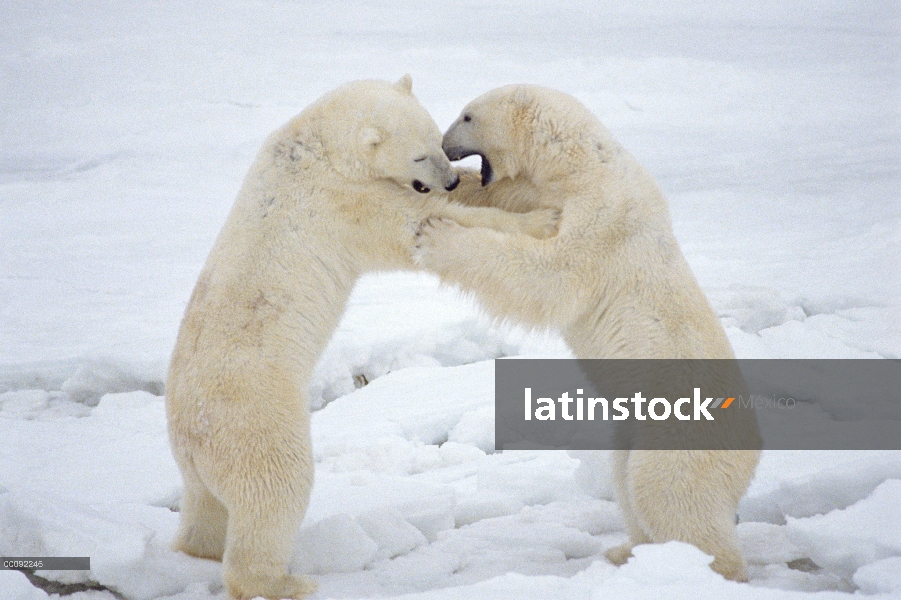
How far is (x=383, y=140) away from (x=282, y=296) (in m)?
0.67

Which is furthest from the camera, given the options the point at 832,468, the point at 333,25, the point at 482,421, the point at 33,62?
the point at 333,25

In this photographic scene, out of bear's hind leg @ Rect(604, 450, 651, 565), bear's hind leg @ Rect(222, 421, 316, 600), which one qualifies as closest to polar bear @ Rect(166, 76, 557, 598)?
bear's hind leg @ Rect(222, 421, 316, 600)

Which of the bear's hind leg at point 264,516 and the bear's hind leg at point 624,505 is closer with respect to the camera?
the bear's hind leg at point 264,516

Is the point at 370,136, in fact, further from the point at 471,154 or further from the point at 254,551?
the point at 254,551

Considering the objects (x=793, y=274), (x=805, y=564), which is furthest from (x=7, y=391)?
(x=793, y=274)

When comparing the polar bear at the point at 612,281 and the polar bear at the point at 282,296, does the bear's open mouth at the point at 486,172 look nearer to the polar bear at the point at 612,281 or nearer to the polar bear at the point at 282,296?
the polar bear at the point at 612,281

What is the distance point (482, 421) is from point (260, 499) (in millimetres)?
2138

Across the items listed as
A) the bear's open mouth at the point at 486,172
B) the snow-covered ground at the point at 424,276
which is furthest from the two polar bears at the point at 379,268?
the snow-covered ground at the point at 424,276

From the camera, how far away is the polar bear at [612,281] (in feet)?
9.80

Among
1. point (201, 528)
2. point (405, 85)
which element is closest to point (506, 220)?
point (405, 85)

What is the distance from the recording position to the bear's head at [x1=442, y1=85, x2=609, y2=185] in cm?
329

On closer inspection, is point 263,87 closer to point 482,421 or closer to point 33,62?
point 33,62

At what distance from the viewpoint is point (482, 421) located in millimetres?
4848

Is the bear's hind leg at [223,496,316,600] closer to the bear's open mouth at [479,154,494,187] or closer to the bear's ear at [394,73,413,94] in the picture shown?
the bear's open mouth at [479,154,494,187]
